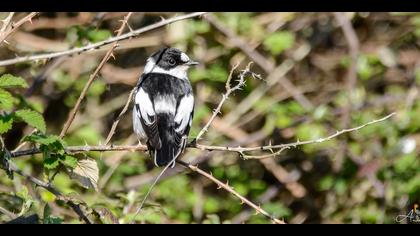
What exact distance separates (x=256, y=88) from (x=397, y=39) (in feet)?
5.56

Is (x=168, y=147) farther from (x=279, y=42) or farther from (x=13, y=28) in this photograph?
→ (x=279, y=42)

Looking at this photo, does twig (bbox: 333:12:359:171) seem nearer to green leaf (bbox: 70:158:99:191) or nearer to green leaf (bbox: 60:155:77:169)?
green leaf (bbox: 70:158:99:191)

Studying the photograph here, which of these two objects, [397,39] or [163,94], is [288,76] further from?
[163,94]

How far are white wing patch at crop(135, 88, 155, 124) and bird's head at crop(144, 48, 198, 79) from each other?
20.5 inches

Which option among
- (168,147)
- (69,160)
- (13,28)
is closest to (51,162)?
(69,160)

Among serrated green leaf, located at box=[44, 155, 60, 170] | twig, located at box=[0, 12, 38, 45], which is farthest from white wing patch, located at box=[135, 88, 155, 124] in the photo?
serrated green leaf, located at box=[44, 155, 60, 170]

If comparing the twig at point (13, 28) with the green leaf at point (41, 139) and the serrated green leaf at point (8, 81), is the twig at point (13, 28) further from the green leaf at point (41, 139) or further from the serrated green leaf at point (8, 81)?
the green leaf at point (41, 139)

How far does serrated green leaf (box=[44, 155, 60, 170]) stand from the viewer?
343 centimetres

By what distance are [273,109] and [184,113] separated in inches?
92.6

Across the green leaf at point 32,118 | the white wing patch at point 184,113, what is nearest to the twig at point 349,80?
the white wing patch at point 184,113

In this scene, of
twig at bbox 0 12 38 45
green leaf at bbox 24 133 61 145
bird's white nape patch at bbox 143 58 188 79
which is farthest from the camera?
bird's white nape patch at bbox 143 58 188 79

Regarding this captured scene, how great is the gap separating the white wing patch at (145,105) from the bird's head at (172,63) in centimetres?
52

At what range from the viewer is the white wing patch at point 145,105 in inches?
191
